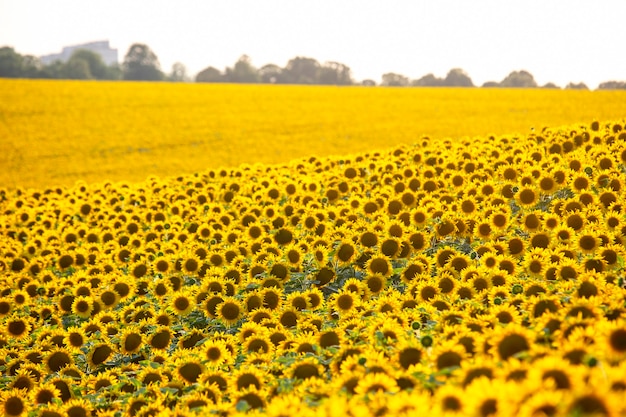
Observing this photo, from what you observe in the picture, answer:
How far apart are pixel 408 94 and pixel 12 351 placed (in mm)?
43696

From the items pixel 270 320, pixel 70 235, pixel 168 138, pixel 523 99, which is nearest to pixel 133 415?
pixel 270 320

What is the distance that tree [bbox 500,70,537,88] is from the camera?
96.4 metres

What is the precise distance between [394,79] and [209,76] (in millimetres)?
37140

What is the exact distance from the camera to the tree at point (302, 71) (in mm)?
102125

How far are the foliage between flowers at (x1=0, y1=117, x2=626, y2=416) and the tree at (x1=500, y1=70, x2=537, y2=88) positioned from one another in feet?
296

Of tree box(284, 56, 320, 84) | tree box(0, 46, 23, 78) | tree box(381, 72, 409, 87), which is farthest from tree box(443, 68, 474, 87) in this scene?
tree box(0, 46, 23, 78)

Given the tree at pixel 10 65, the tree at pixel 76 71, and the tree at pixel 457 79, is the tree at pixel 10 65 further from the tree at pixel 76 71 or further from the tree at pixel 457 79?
the tree at pixel 457 79

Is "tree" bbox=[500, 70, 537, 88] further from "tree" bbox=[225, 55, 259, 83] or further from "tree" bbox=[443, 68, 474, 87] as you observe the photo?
"tree" bbox=[225, 55, 259, 83]

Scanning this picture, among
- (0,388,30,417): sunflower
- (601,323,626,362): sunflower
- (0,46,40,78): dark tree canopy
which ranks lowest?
(0,388,30,417): sunflower

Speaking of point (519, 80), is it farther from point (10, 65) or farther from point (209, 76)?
point (10, 65)

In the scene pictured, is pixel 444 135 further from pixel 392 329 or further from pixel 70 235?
pixel 392 329

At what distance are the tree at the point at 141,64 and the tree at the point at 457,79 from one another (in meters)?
54.0

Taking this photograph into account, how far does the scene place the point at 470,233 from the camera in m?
8.91

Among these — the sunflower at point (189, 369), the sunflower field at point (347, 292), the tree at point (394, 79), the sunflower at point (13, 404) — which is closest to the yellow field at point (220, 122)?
the sunflower field at point (347, 292)
